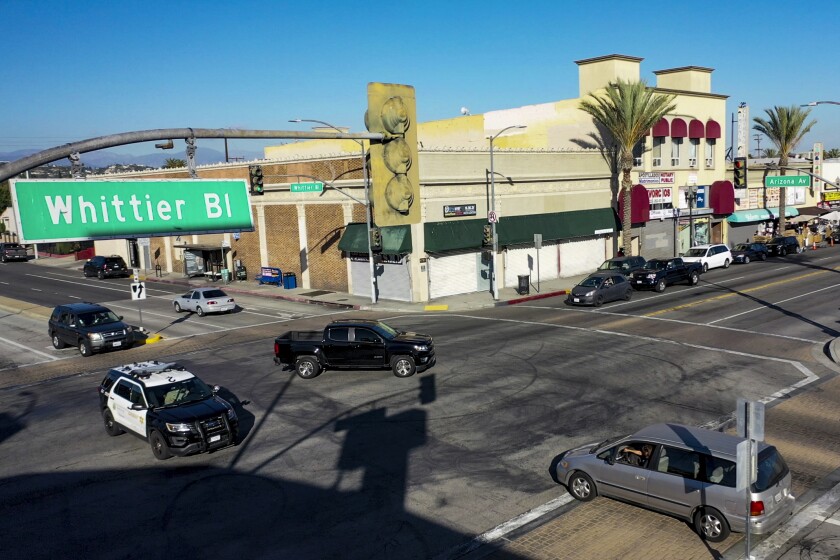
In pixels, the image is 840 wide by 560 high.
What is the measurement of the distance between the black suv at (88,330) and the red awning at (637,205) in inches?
1418

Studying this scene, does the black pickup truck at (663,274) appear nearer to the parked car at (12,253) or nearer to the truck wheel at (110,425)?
the truck wheel at (110,425)

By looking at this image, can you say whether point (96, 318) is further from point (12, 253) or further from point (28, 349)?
point (12, 253)

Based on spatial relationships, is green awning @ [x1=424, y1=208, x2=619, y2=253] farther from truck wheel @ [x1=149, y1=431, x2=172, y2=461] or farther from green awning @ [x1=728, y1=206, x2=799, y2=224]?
truck wheel @ [x1=149, y1=431, x2=172, y2=461]

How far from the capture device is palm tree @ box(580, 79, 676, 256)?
4684 centimetres

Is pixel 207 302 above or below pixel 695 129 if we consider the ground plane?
below

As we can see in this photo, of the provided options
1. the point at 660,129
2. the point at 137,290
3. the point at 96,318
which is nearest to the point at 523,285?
the point at 660,129

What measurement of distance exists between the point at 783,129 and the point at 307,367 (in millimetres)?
58634

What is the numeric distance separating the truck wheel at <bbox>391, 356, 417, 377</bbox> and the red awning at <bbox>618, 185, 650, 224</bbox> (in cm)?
3346

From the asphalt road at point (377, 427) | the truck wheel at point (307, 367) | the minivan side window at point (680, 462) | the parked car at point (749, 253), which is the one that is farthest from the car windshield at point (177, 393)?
the parked car at point (749, 253)

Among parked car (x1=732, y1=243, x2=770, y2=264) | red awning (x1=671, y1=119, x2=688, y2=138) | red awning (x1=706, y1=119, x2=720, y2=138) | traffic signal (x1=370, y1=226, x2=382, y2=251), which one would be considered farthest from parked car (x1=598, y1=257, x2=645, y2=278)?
red awning (x1=706, y1=119, x2=720, y2=138)

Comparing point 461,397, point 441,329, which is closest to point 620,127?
point 441,329

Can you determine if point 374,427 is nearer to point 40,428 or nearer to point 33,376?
point 40,428

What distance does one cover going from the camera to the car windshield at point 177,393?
54.8 feet

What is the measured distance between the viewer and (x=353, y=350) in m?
22.9
